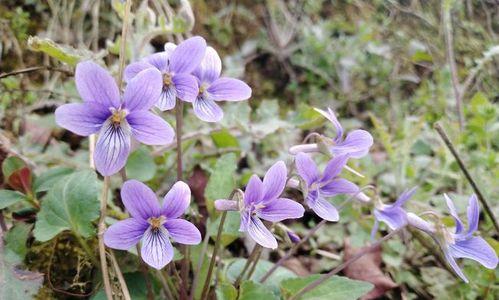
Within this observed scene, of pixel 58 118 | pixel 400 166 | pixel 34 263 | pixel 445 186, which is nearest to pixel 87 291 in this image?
pixel 34 263

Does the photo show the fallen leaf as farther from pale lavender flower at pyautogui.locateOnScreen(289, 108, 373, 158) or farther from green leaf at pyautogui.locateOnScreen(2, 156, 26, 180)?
green leaf at pyautogui.locateOnScreen(2, 156, 26, 180)

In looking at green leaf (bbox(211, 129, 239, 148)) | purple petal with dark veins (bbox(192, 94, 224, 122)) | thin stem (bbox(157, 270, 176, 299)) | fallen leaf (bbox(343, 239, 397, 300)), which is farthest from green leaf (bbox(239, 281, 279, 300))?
green leaf (bbox(211, 129, 239, 148))

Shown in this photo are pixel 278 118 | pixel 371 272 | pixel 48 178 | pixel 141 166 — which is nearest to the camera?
pixel 48 178

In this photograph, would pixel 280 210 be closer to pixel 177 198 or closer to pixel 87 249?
pixel 177 198

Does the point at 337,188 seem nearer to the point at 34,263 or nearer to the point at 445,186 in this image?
the point at 34,263

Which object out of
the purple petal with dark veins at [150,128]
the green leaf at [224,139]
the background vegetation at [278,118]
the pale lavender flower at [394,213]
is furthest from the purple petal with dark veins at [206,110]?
the green leaf at [224,139]

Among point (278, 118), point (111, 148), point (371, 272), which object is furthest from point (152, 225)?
point (278, 118)

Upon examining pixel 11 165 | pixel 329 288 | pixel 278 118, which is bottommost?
pixel 278 118
